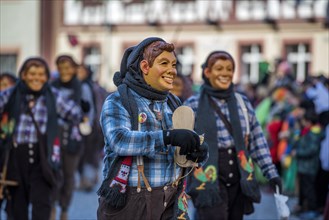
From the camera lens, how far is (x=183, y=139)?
4.61 metres

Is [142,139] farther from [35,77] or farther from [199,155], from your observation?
[35,77]

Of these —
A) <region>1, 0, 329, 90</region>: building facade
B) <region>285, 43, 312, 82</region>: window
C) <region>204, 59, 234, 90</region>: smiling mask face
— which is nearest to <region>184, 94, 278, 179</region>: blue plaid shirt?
<region>204, 59, 234, 90</region>: smiling mask face

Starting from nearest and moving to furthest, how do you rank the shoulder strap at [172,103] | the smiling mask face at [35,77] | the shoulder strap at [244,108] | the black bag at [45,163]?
the shoulder strap at [172,103] → the shoulder strap at [244,108] → the black bag at [45,163] → the smiling mask face at [35,77]

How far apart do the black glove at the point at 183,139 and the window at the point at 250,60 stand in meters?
29.1

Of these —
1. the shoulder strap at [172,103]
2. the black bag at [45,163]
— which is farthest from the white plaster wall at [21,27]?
the shoulder strap at [172,103]

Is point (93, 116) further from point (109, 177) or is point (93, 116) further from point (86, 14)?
point (86, 14)

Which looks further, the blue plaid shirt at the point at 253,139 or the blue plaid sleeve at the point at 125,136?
the blue plaid shirt at the point at 253,139

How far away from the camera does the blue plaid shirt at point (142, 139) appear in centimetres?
473

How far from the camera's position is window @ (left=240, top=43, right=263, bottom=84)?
33688 millimetres

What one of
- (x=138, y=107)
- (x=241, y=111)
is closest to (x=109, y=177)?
(x=138, y=107)

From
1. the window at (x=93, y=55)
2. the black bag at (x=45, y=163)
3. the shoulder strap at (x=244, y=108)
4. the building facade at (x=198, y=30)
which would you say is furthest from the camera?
the window at (x=93, y=55)

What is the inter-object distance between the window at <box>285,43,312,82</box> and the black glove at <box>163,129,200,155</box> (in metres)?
28.3

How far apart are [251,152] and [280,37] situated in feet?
87.3

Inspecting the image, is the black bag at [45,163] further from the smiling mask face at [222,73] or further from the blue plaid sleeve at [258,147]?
the blue plaid sleeve at [258,147]
